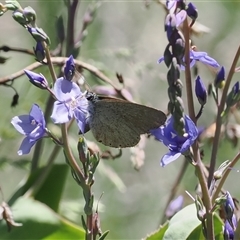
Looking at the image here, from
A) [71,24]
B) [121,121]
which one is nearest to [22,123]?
[121,121]

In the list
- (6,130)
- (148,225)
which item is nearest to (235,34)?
(148,225)

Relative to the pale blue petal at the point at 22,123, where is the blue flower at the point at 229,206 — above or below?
above

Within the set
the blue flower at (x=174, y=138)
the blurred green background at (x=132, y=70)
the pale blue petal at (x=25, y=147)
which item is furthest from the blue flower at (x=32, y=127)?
the blurred green background at (x=132, y=70)

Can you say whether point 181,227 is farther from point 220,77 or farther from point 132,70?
point 132,70

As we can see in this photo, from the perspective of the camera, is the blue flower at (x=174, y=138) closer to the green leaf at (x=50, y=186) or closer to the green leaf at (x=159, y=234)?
the green leaf at (x=159, y=234)

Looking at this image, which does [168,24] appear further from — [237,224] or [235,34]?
[235,34]

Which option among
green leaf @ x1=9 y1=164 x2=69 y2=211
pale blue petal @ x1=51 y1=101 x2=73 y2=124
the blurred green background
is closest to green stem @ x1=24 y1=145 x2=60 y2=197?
green leaf @ x1=9 y1=164 x2=69 y2=211
